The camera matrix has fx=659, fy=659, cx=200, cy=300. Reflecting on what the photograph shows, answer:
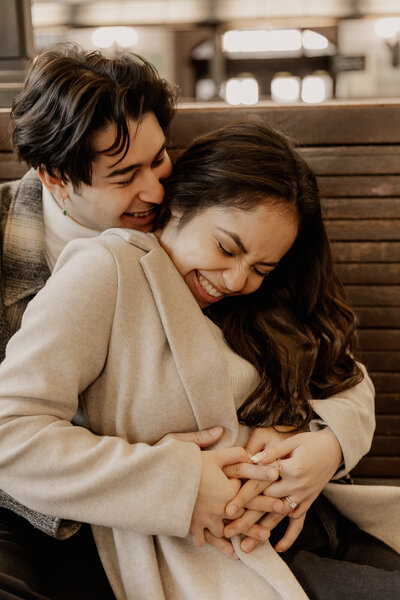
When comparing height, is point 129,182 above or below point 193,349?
above

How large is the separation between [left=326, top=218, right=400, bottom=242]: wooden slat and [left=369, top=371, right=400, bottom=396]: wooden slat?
353 mm

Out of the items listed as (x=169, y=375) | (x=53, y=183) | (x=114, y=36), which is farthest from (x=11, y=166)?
(x=114, y=36)

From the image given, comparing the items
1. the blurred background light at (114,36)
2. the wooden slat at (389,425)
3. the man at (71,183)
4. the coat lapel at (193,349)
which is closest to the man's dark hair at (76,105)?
the man at (71,183)

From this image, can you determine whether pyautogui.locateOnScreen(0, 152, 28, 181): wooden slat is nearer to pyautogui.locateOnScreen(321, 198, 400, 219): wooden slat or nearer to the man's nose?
the man's nose

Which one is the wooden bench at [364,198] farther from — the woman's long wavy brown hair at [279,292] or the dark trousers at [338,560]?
the dark trousers at [338,560]

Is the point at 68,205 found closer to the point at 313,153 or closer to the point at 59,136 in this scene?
the point at 59,136

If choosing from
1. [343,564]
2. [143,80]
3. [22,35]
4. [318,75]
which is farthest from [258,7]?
[343,564]

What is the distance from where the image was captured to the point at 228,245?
115cm

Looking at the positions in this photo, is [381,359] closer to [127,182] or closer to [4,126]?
[127,182]

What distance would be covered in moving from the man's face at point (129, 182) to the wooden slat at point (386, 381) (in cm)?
78

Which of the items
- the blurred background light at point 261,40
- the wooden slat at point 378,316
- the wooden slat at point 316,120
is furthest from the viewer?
the blurred background light at point 261,40

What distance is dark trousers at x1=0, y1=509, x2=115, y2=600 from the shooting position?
106cm

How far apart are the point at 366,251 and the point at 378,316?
0.17 m

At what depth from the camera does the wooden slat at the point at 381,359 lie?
1.71 meters
